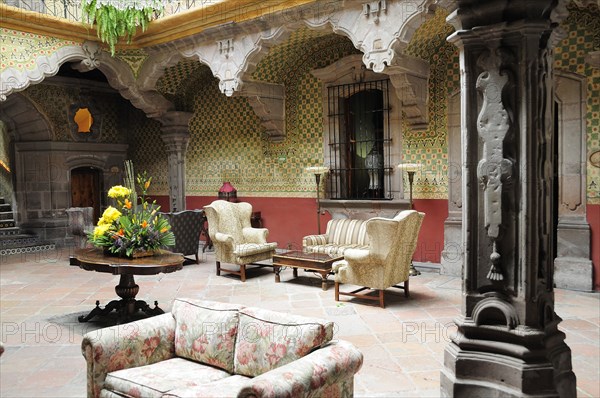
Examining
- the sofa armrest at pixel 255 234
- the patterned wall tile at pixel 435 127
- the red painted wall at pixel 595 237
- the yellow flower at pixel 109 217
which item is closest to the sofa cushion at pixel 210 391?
the yellow flower at pixel 109 217

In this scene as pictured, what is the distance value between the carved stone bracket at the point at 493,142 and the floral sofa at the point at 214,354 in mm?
1131

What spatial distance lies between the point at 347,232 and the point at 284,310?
2.48 metres

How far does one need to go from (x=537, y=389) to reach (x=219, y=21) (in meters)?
7.36

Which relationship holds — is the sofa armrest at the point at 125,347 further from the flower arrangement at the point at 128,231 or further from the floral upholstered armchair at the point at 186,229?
the floral upholstered armchair at the point at 186,229

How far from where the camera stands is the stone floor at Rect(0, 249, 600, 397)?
160 inches

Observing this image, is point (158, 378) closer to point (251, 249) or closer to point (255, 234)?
point (251, 249)

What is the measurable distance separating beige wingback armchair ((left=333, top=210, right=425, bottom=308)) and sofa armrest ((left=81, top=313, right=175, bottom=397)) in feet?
10.3

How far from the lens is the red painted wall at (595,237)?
693cm

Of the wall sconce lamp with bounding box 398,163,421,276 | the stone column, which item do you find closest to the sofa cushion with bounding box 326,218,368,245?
the wall sconce lamp with bounding box 398,163,421,276

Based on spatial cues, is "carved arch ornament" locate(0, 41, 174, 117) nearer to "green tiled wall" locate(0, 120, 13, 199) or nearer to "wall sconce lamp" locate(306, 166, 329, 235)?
"wall sconce lamp" locate(306, 166, 329, 235)

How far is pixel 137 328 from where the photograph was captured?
3.25 meters

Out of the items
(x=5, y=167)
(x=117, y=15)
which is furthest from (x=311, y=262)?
(x=5, y=167)

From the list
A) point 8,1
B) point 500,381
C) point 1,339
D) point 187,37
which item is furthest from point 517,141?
point 8,1

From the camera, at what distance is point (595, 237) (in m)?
6.96
